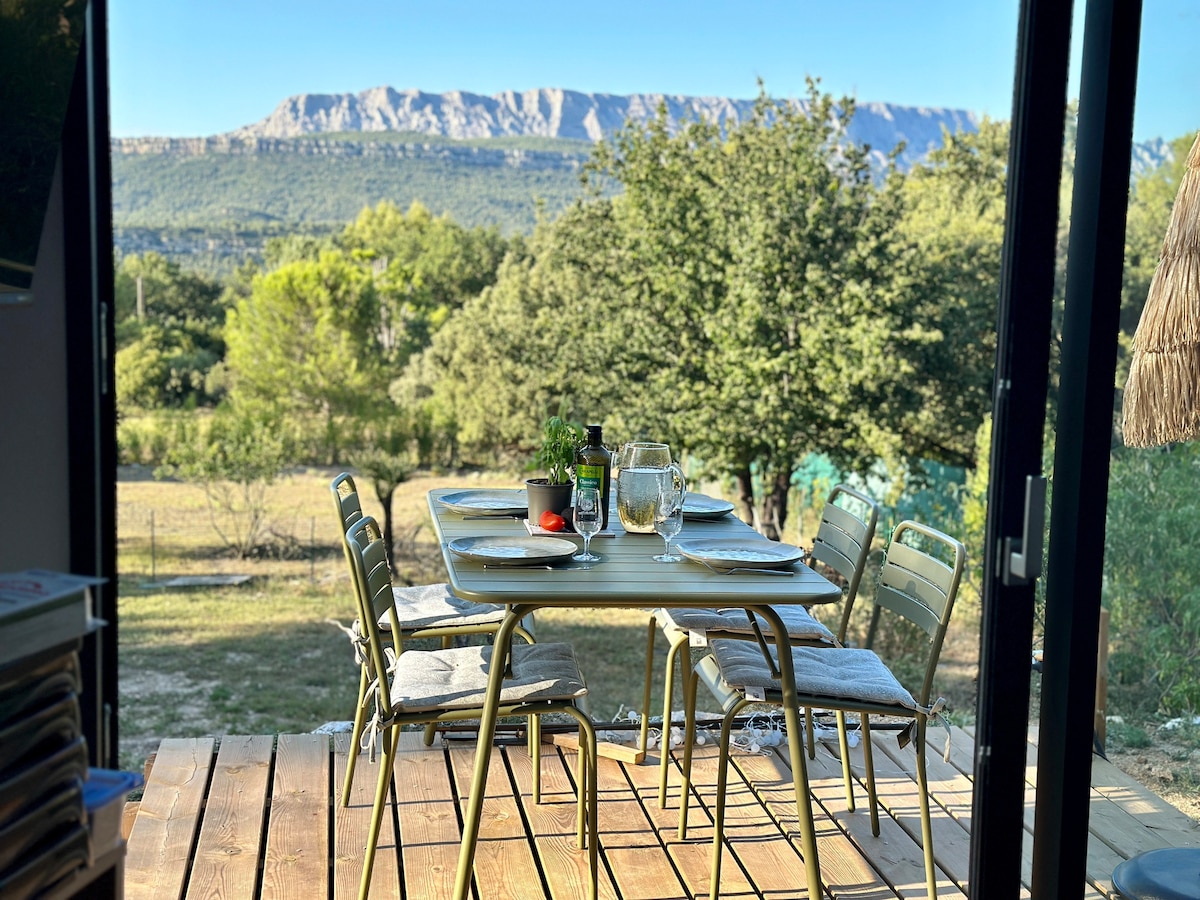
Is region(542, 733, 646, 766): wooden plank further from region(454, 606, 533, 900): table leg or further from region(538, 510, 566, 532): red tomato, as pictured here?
region(454, 606, 533, 900): table leg

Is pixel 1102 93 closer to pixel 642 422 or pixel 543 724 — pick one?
pixel 543 724

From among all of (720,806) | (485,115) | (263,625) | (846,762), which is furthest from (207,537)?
(720,806)

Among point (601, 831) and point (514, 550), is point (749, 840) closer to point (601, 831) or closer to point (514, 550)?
point (601, 831)

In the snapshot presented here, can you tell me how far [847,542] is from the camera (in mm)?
2846

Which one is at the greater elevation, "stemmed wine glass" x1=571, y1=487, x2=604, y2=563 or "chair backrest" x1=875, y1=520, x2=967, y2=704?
"stemmed wine glass" x1=571, y1=487, x2=604, y2=563

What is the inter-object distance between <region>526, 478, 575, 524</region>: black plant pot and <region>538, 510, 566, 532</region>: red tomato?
0.04ft

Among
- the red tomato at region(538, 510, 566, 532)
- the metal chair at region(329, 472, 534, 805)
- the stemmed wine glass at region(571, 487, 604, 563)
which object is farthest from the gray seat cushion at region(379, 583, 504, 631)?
the stemmed wine glass at region(571, 487, 604, 563)

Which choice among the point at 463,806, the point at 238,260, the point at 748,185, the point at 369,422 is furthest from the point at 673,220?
the point at 463,806

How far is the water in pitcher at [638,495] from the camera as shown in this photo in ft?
8.00

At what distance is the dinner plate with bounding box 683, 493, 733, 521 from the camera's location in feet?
9.34

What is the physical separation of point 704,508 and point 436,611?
0.73 m

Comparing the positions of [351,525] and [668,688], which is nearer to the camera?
[351,525]

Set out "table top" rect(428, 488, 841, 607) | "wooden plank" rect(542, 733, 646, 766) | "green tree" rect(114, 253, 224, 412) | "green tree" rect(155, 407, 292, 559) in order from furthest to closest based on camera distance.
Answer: "green tree" rect(114, 253, 224, 412)
"green tree" rect(155, 407, 292, 559)
"wooden plank" rect(542, 733, 646, 766)
"table top" rect(428, 488, 841, 607)

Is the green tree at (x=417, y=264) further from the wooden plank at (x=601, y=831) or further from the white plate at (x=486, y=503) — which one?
the wooden plank at (x=601, y=831)
